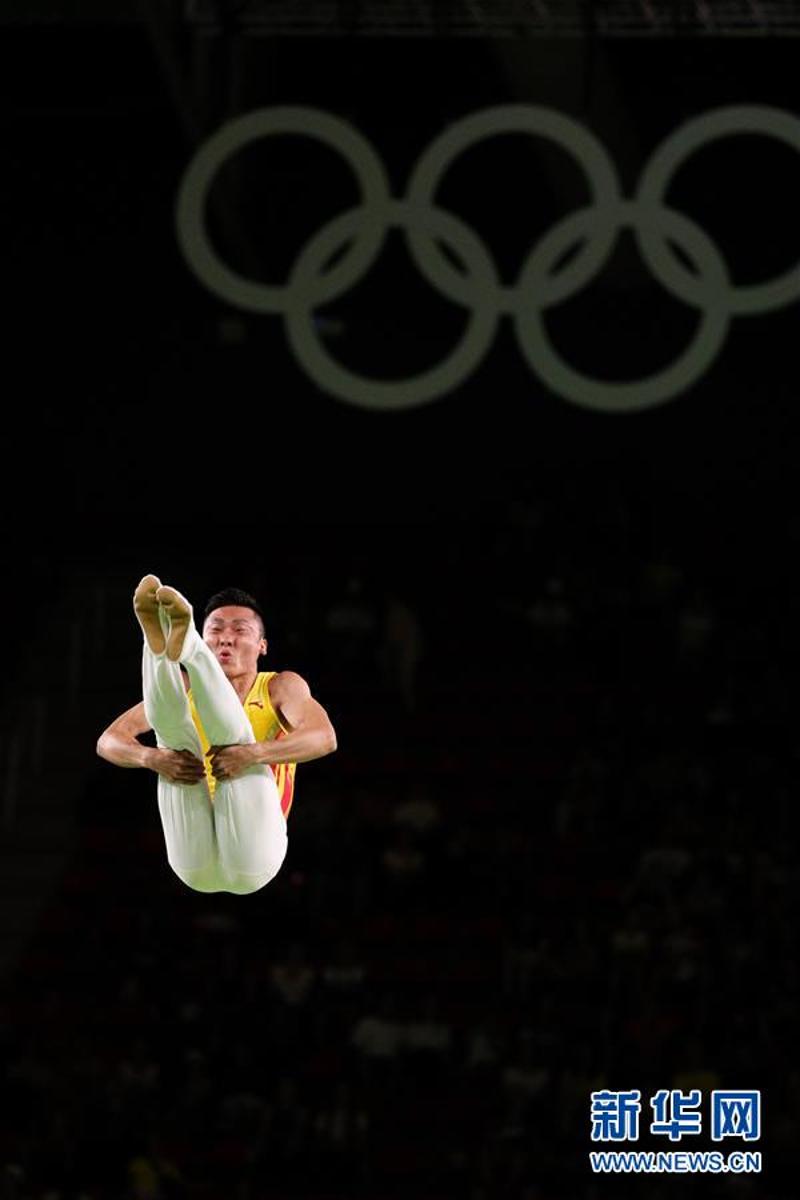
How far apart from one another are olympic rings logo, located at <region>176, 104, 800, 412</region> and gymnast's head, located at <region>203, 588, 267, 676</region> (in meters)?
9.55

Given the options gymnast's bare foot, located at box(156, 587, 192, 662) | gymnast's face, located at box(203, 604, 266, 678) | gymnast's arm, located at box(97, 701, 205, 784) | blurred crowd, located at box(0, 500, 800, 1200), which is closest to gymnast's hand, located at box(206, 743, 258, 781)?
gymnast's arm, located at box(97, 701, 205, 784)

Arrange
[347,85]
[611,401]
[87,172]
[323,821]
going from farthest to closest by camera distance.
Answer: [87,172] → [347,85] → [323,821] → [611,401]

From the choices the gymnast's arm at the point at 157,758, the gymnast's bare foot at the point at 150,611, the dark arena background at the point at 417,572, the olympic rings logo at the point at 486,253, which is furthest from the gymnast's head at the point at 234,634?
the olympic rings logo at the point at 486,253

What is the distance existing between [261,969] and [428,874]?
181 centimetres

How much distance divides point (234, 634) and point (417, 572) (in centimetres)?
1674

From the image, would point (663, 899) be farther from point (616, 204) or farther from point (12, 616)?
point (12, 616)

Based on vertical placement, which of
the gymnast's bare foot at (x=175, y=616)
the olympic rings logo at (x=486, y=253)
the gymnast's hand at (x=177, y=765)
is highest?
the olympic rings logo at (x=486, y=253)

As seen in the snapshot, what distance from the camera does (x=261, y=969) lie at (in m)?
19.5

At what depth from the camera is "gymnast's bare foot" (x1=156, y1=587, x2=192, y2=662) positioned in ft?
29.4

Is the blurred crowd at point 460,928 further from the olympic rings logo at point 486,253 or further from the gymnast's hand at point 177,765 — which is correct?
the gymnast's hand at point 177,765

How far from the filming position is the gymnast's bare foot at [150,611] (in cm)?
897

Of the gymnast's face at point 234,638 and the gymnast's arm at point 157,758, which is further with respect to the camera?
the gymnast's face at point 234,638

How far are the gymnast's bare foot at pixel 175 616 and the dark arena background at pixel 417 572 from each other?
787 cm

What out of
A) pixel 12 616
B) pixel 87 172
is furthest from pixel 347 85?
pixel 12 616
